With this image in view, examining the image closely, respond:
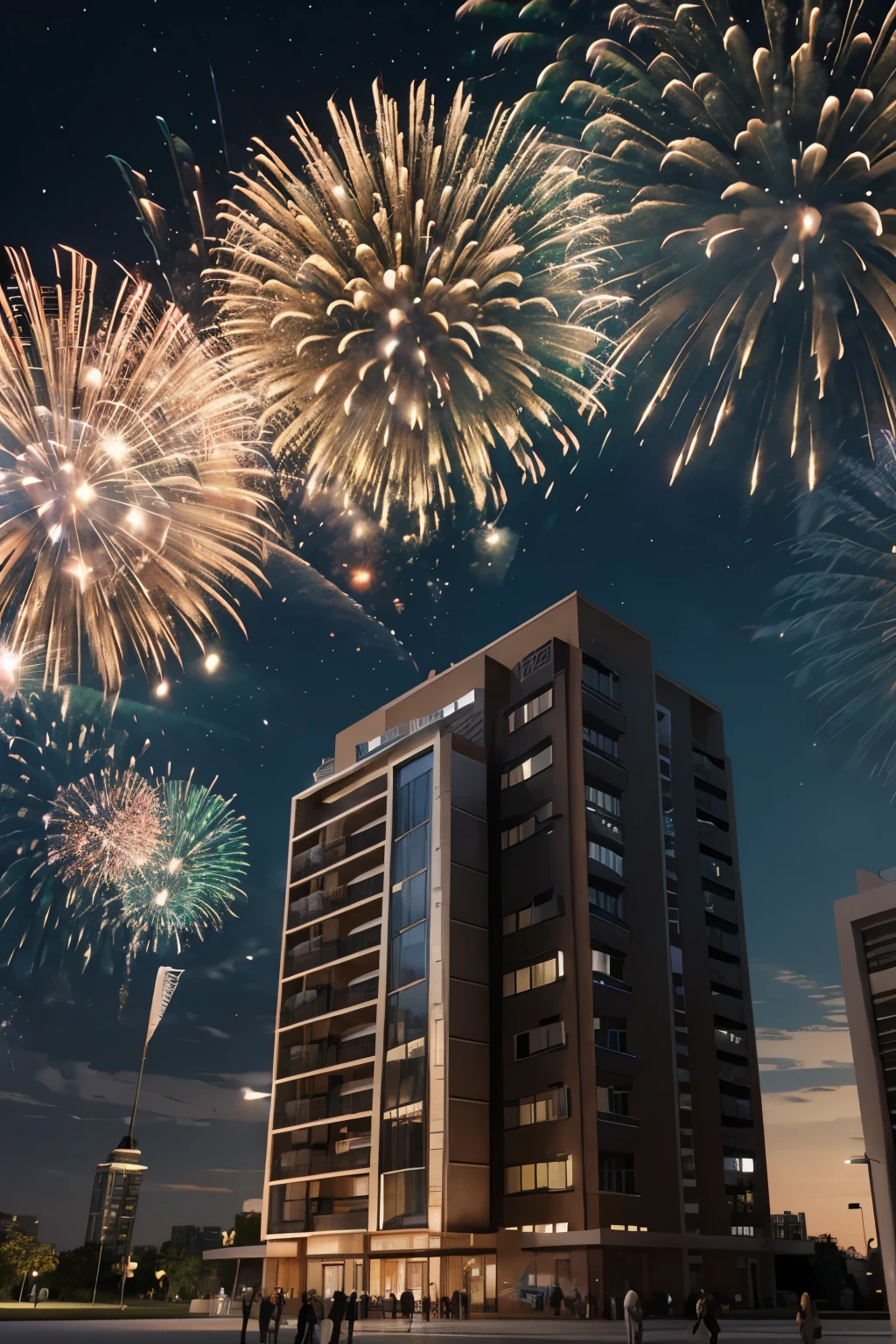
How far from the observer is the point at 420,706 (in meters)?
81.0

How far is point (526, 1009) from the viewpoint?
197ft

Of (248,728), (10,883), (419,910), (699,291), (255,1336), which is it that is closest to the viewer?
(255,1336)

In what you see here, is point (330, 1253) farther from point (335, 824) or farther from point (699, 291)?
point (699, 291)

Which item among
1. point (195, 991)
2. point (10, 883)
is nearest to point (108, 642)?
point (10, 883)

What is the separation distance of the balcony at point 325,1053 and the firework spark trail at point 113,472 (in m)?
30.3

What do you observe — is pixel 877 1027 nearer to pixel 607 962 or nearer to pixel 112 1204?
pixel 607 962

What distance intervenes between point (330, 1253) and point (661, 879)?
3077cm

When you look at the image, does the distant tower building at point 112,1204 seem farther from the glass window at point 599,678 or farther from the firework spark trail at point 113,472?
the firework spark trail at point 113,472

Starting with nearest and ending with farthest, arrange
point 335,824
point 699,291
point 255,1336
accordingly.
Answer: point 255,1336 → point 699,291 → point 335,824

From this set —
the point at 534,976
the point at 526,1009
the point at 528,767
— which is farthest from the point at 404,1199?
the point at 528,767

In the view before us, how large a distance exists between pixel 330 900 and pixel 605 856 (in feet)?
72.1

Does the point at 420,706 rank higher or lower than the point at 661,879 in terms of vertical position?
higher

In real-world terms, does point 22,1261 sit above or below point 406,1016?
below

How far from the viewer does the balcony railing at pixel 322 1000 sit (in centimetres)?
6862
